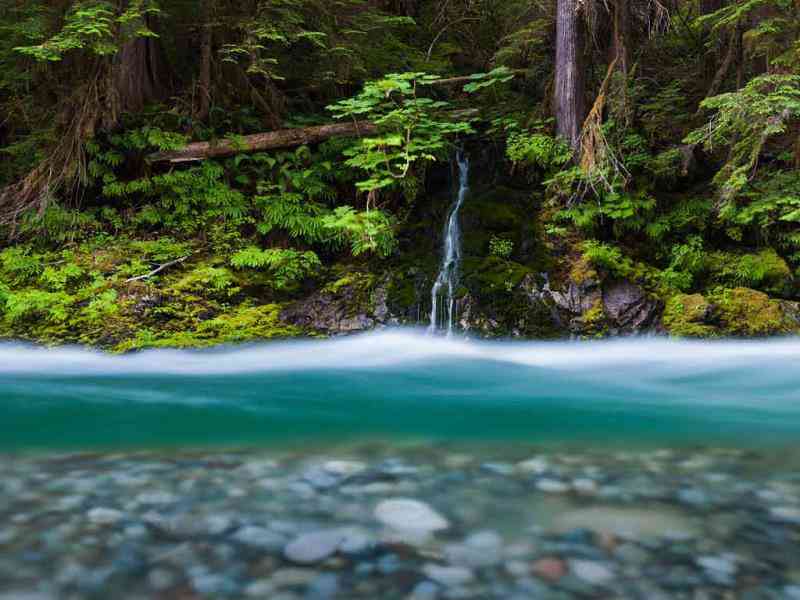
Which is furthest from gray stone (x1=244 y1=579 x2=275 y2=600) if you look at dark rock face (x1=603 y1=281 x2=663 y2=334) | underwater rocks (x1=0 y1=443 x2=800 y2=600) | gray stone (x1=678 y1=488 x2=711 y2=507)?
dark rock face (x1=603 y1=281 x2=663 y2=334)

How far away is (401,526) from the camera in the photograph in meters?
2.21

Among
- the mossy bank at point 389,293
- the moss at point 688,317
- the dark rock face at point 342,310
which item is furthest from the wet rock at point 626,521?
the dark rock face at point 342,310

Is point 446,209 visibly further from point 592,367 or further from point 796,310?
point 796,310

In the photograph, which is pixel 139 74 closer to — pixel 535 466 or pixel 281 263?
pixel 281 263

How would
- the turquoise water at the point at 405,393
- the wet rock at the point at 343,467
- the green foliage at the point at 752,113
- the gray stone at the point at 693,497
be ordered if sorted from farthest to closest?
1. the green foliage at the point at 752,113
2. the turquoise water at the point at 405,393
3. the wet rock at the point at 343,467
4. the gray stone at the point at 693,497

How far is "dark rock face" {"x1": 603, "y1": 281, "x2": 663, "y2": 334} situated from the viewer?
6953 mm

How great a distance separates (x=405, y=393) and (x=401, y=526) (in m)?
2.73

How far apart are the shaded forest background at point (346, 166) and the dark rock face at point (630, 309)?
178mm

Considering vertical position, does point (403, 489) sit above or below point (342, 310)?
below

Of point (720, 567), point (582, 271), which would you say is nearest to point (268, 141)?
point (582, 271)

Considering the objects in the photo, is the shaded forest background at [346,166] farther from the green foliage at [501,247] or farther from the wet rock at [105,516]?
the wet rock at [105,516]

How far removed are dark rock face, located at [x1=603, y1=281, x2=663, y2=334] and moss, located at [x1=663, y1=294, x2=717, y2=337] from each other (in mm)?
139

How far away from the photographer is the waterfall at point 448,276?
7.23 m

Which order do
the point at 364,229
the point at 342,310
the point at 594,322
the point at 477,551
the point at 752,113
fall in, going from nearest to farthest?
the point at 477,551, the point at 752,113, the point at 594,322, the point at 364,229, the point at 342,310
